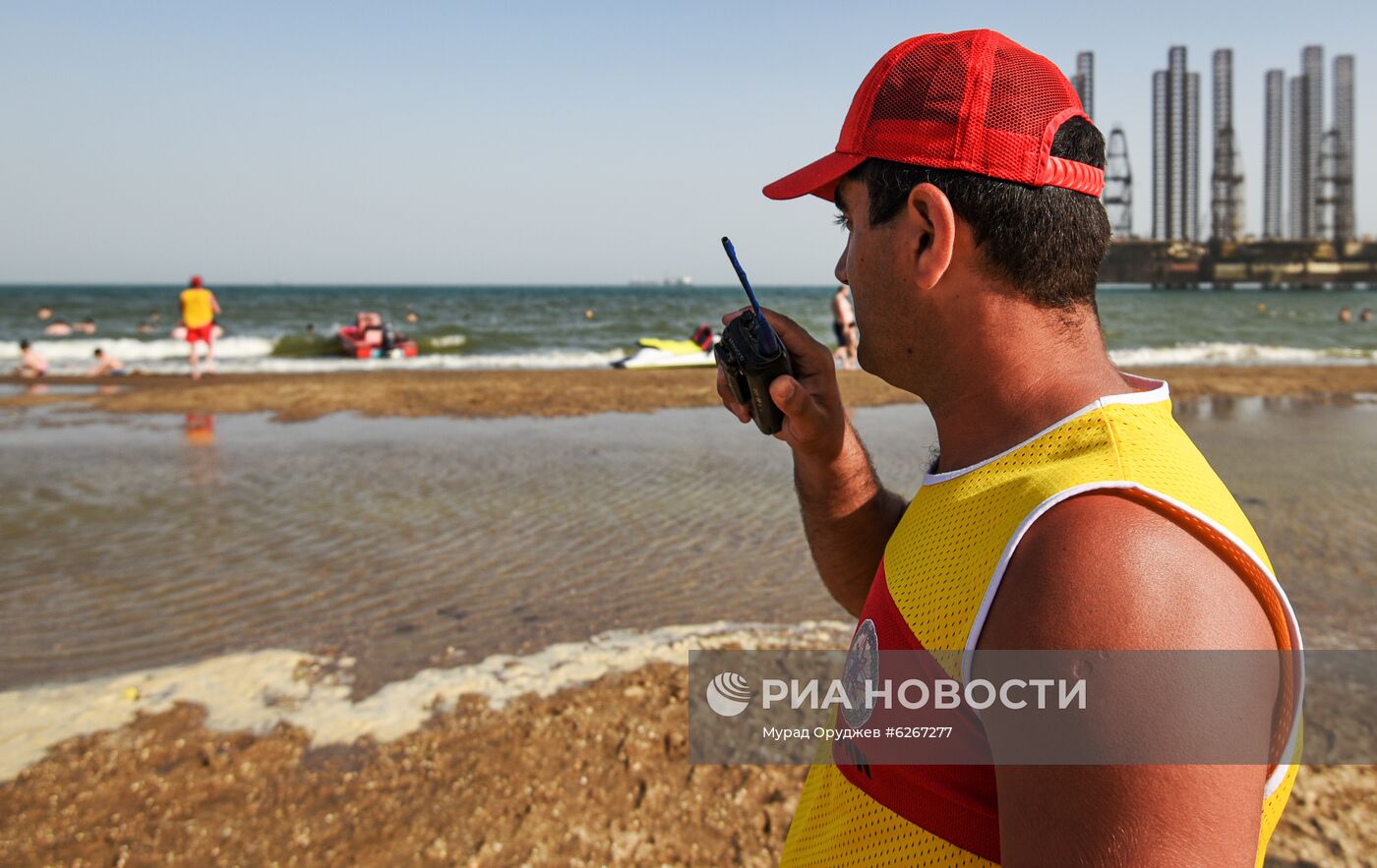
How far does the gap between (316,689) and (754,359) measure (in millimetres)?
3612

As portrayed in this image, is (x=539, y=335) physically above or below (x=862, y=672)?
above

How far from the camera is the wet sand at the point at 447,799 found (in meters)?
3.20

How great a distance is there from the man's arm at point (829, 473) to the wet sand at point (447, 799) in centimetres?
161

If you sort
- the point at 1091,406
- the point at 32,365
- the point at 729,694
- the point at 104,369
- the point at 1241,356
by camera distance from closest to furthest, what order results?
the point at 1091,406 → the point at 729,694 → the point at 32,365 → the point at 104,369 → the point at 1241,356

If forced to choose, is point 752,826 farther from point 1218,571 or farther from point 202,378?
point 202,378

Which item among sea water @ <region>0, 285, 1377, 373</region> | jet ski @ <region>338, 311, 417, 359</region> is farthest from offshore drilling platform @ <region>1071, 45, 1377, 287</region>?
jet ski @ <region>338, 311, 417, 359</region>

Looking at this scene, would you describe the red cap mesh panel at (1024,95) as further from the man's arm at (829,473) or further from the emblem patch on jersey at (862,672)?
the emblem patch on jersey at (862,672)

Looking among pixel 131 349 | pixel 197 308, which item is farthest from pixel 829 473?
pixel 131 349

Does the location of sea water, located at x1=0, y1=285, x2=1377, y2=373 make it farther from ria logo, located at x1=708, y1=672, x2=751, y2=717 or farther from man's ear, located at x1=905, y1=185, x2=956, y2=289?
man's ear, located at x1=905, y1=185, x2=956, y2=289

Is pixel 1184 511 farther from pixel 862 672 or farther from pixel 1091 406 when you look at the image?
pixel 862 672

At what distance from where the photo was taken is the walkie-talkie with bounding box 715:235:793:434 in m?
1.70

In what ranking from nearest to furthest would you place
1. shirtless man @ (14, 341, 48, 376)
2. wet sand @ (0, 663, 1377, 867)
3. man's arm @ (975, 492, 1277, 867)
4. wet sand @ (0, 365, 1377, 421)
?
man's arm @ (975, 492, 1277, 867) < wet sand @ (0, 663, 1377, 867) < wet sand @ (0, 365, 1377, 421) < shirtless man @ (14, 341, 48, 376)

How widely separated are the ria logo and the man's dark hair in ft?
10.3

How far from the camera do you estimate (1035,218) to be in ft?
4.14
